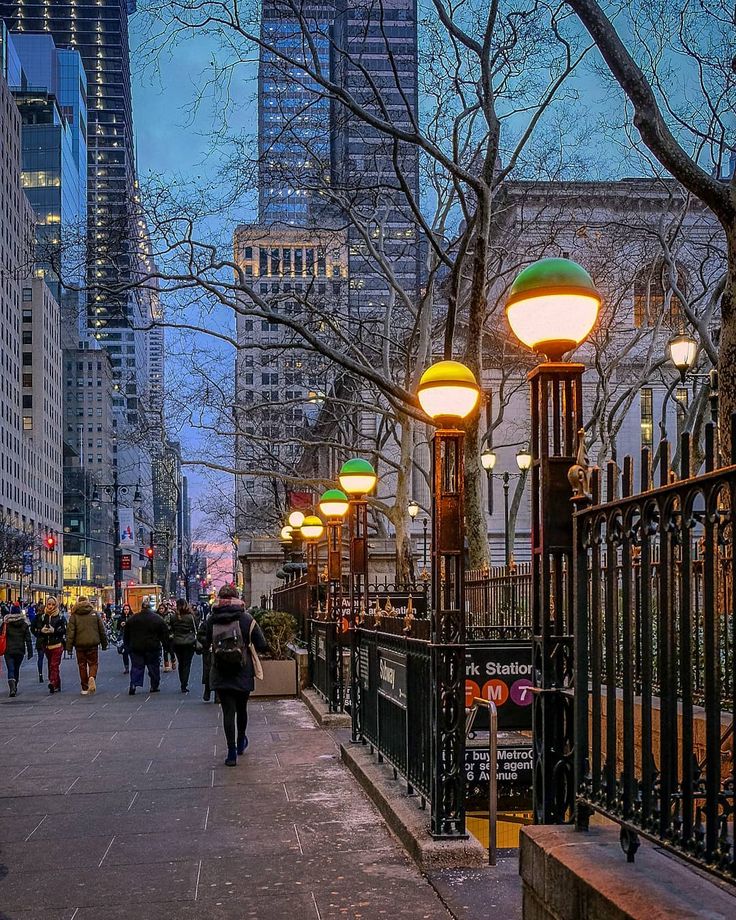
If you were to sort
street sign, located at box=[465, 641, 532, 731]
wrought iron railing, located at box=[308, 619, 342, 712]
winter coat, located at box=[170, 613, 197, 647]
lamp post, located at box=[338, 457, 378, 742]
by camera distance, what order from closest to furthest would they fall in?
street sign, located at box=[465, 641, 532, 731] → lamp post, located at box=[338, 457, 378, 742] → wrought iron railing, located at box=[308, 619, 342, 712] → winter coat, located at box=[170, 613, 197, 647]

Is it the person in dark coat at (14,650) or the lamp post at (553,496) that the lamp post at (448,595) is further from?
the person in dark coat at (14,650)

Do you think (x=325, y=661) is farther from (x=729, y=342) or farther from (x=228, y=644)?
(x=729, y=342)

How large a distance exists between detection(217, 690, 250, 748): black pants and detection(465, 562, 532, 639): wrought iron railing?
2.73 meters

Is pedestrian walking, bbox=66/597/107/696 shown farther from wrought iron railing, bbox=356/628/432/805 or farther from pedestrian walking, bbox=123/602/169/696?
wrought iron railing, bbox=356/628/432/805

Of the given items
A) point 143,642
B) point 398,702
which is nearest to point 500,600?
point 143,642

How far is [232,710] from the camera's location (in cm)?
1161

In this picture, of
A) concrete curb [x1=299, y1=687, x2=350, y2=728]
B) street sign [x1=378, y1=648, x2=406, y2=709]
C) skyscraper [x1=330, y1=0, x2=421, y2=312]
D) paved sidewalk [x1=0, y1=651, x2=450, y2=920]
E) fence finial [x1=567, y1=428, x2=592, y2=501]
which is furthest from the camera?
skyscraper [x1=330, y1=0, x2=421, y2=312]

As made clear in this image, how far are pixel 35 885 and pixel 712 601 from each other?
5122 millimetres

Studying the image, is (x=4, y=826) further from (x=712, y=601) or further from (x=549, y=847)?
(x=712, y=601)

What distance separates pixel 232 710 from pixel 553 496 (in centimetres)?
737

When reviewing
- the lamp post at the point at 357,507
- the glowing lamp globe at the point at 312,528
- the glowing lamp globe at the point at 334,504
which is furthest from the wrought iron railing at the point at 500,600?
the glowing lamp globe at the point at 312,528

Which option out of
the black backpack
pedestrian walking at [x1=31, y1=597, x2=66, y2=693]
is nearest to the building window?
pedestrian walking at [x1=31, y1=597, x2=66, y2=693]

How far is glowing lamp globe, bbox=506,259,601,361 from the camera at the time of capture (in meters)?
5.24

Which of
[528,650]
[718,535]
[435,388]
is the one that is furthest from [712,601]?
[528,650]
